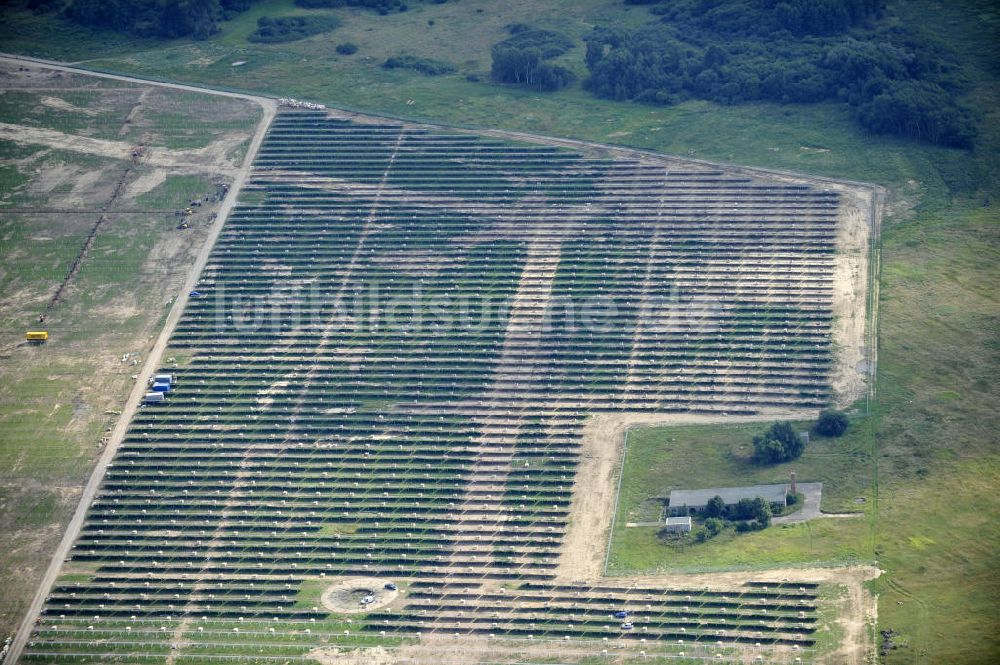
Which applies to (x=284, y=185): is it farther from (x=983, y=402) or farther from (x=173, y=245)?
(x=983, y=402)

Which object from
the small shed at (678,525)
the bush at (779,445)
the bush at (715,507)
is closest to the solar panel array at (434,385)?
the bush at (779,445)

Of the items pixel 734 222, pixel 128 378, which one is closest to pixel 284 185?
pixel 128 378

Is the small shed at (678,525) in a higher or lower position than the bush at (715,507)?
lower

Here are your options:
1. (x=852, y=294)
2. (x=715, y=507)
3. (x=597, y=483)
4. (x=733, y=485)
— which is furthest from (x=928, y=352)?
(x=597, y=483)

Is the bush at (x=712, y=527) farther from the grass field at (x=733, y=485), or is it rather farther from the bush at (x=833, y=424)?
the bush at (x=833, y=424)

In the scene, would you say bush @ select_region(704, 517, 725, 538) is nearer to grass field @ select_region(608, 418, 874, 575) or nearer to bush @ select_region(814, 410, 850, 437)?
grass field @ select_region(608, 418, 874, 575)

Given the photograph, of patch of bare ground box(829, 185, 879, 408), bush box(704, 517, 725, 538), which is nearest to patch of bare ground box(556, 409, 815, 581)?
patch of bare ground box(829, 185, 879, 408)
